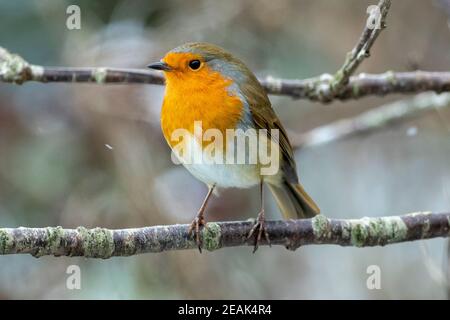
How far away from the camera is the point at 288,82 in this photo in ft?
13.5

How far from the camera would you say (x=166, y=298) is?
15.0 ft

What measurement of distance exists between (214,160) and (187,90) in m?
0.46

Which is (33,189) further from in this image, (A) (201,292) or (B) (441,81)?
(B) (441,81)

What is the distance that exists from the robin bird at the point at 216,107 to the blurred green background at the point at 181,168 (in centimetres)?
111

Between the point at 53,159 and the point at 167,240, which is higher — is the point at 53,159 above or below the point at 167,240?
above

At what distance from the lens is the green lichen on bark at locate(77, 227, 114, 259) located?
259 cm

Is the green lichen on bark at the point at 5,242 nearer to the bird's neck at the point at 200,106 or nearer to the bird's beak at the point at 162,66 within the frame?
the bird's neck at the point at 200,106

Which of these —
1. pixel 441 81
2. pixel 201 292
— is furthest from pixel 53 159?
pixel 441 81

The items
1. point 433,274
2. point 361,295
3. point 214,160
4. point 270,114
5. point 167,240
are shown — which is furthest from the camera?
point 361,295

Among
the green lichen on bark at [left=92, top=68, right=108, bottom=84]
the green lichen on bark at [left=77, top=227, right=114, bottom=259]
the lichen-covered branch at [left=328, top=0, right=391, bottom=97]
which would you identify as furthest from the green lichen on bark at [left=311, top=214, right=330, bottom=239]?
the green lichen on bark at [left=92, top=68, right=108, bottom=84]

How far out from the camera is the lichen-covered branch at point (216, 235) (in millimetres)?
2475

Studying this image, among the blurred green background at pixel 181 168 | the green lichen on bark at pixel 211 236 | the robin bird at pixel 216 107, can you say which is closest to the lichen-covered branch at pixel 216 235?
the green lichen on bark at pixel 211 236

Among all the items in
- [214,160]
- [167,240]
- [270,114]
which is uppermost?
[270,114]

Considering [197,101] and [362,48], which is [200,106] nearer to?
[197,101]
